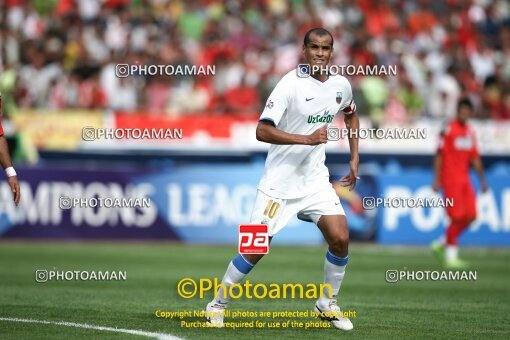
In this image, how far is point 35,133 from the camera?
22219mm

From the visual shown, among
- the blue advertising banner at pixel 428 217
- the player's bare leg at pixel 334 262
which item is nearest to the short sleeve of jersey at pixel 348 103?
the player's bare leg at pixel 334 262

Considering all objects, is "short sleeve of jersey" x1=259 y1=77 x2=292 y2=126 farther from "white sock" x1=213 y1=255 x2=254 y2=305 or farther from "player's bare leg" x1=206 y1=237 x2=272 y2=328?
"white sock" x1=213 y1=255 x2=254 y2=305

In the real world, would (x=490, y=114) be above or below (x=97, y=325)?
above

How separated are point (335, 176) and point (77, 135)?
578 centimetres

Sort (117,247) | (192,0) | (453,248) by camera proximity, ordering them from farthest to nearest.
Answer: (192,0) < (117,247) < (453,248)

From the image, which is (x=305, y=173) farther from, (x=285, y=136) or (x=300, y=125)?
(x=285, y=136)

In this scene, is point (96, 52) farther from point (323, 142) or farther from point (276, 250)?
point (323, 142)

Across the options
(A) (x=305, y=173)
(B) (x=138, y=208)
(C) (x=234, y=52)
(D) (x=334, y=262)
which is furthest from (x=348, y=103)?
(C) (x=234, y=52)

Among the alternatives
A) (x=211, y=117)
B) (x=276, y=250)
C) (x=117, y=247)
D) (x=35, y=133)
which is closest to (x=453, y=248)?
Result: (x=276, y=250)

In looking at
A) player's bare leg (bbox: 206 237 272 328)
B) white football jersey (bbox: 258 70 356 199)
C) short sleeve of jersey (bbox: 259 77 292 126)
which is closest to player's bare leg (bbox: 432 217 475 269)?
white football jersey (bbox: 258 70 356 199)

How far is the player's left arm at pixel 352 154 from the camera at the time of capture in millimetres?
9664

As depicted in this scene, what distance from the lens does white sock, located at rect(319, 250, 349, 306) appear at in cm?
948

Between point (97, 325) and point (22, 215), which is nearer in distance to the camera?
point (97, 325)

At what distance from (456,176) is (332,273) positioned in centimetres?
794
